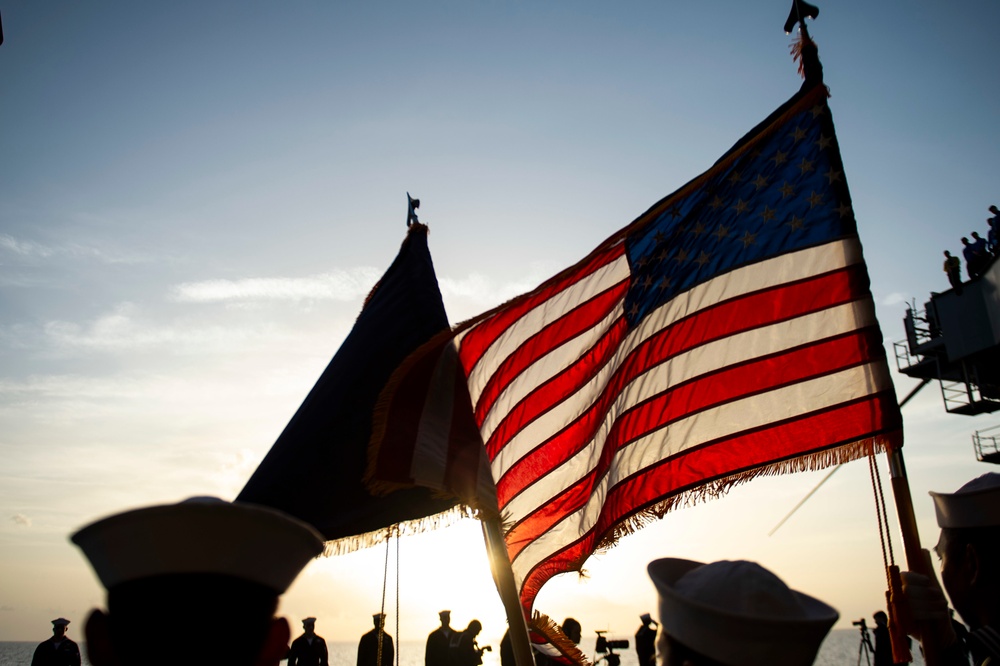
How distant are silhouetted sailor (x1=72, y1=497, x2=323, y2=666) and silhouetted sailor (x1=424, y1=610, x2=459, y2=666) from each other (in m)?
9.96

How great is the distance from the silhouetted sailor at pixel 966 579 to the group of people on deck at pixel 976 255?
27.5m

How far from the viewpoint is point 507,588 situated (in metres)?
4.79

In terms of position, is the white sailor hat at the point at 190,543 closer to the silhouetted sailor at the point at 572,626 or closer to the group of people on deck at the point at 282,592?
the group of people on deck at the point at 282,592

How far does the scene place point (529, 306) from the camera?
20.1 ft

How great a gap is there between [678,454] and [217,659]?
389 centimetres

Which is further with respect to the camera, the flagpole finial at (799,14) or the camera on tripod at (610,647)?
the camera on tripod at (610,647)

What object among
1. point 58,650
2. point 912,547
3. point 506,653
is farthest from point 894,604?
point 58,650

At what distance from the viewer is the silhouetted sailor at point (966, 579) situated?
9.94 feet

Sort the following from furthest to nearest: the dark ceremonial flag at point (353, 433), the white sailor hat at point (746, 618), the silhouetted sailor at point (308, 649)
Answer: the silhouetted sailor at point (308, 649), the dark ceremonial flag at point (353, 433), the white sailor hat at point (746, 618)

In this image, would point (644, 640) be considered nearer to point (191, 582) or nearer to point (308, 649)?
point (308, 649)

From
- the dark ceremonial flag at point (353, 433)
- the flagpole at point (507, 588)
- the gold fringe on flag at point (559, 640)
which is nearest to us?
the flagpole at point (507, 588)

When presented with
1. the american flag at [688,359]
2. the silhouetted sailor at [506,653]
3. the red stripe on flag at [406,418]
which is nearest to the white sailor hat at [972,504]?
the american flag at [688,359]

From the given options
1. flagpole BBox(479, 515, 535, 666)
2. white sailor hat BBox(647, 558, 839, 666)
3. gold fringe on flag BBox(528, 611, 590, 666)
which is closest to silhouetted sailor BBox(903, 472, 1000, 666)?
white sailor hat BBox(647, 558, 839, 666)

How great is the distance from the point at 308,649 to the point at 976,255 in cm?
2655
